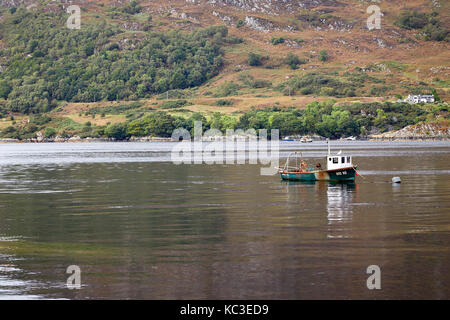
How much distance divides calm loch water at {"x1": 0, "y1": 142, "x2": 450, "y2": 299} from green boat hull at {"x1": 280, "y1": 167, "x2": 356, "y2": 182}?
7621 mm

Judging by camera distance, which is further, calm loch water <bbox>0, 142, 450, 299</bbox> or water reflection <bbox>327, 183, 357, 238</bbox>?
water reflection <bbox>327, 183, 357, 238</bbox>

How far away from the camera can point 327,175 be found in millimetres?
78688

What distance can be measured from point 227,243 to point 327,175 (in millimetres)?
42725

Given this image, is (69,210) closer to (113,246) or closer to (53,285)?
(113,246)

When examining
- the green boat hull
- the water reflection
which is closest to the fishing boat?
the green boat hull

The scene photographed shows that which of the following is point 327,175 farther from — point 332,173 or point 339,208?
point 339,208

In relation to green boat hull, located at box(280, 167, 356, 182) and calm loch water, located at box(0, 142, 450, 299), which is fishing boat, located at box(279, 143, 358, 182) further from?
calm loch water, located at box(0, 142, 450, 299)

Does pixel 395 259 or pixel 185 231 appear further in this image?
pixel 185 231

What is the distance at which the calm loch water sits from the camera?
27.8m

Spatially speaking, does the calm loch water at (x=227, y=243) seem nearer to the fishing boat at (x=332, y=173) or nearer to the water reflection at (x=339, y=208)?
the water reflection at (x=339, y=208)

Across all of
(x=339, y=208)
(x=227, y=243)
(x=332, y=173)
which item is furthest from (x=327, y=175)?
(x=227, y=243)
